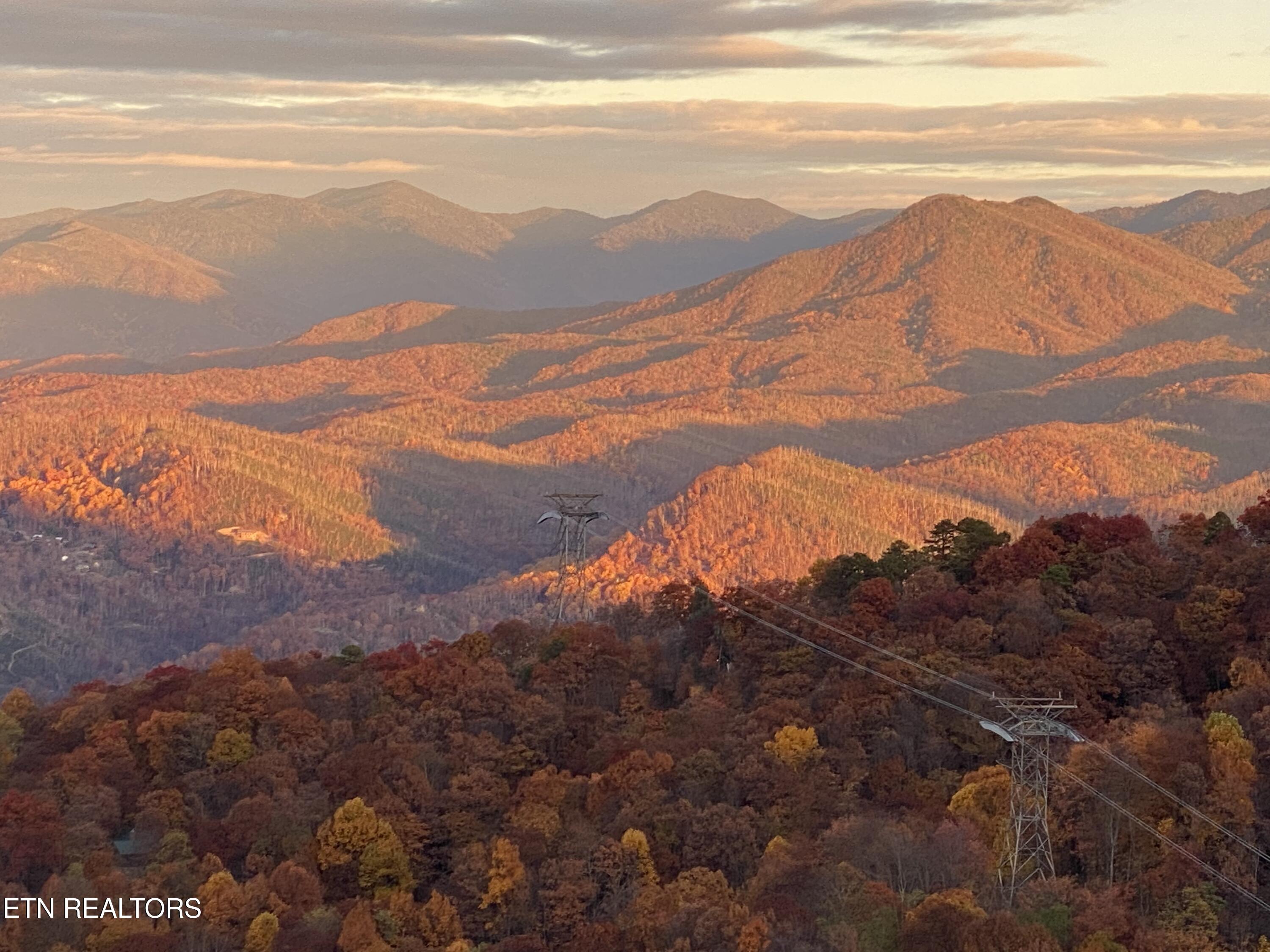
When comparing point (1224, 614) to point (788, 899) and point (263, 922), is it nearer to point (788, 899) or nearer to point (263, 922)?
point (788, 899)

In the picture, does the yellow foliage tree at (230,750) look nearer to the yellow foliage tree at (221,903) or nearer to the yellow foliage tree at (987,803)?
the yellow foliage tree at (221,903)

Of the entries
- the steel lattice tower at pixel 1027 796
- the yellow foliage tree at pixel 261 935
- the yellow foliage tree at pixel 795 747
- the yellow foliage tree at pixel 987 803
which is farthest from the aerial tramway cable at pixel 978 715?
the yellow foliage tree at pixel 261 935

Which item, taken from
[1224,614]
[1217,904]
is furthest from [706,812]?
[1224,614]

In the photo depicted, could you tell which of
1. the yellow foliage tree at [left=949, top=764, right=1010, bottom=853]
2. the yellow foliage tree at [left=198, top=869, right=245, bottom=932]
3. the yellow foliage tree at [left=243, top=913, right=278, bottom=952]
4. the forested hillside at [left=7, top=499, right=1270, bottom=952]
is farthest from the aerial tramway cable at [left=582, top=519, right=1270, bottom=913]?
the yellow foliage tree at [left=198, top=869, right=245, bottom=932]

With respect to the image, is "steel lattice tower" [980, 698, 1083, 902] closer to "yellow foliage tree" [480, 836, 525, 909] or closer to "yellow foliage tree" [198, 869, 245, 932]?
"yellow foliage tree" [480, 836, 525, 909]

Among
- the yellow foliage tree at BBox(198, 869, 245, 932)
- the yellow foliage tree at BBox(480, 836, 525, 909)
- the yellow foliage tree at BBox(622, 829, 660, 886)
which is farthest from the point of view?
the yellow foliage tree at BBox(622, 829, 660, 886)

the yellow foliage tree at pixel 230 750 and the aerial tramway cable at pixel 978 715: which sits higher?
the aerial tramway cable at pixel 978 715

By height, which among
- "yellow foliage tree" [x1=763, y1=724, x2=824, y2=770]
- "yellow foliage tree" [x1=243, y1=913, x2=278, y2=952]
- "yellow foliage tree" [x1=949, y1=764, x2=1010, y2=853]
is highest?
"yellow foliage tree" [x1=949, y1=764, x2=1010, y2=853]

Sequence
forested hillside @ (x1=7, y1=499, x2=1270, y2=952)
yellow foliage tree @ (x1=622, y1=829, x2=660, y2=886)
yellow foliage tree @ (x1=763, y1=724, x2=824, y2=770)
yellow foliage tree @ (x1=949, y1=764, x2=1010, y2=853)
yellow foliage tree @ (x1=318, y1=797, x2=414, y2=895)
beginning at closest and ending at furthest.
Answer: forested hillside @ (x1=7, y1=499, x2=1270, y2=952)
yellow foliage tree @ (x1=949, y1=764, x2=1010, y2=853)
yellow foliage tree @ (x1=622, y1=829, x2=660, y2=886)
yellow foliage tree @ (x1=318, y1=797, x2=414, y2=895)
yellow foliage tree @ (x1=763, y1=724, x2=824, y2=770)
